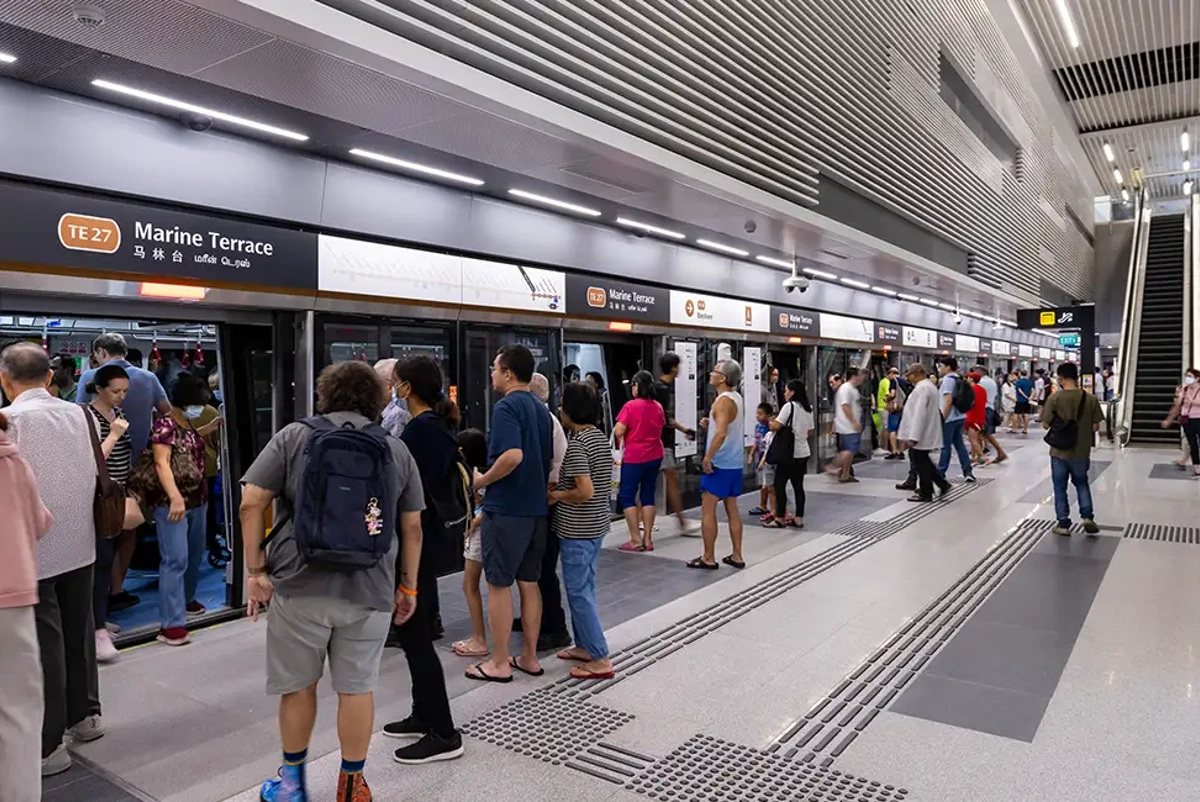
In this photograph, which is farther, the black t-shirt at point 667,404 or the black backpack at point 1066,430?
the black t-shirt at point 667,404

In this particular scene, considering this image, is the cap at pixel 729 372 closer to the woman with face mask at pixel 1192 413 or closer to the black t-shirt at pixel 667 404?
the black t-shirt at pixel 667 404

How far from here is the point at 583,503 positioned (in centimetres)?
371

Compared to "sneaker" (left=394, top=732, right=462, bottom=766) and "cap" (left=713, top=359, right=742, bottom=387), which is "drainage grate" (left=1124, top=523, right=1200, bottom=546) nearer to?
"cap" (left=713, top=359, right=742, bottom=387)

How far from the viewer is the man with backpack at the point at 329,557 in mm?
2283

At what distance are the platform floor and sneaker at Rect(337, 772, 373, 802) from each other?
0.18 m

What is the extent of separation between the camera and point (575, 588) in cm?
371

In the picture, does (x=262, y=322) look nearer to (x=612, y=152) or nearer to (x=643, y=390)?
(x=612, y=152)

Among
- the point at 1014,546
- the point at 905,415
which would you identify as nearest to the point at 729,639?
the point at 1014,546

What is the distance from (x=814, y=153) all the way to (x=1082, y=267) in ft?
70.0

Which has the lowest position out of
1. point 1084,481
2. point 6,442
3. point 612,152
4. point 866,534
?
point 866,534

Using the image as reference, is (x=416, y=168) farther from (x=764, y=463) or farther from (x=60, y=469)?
(x=764, y=463)

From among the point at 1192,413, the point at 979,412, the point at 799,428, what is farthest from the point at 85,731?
the point at 1192,413

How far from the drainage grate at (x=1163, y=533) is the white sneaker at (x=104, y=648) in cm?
762

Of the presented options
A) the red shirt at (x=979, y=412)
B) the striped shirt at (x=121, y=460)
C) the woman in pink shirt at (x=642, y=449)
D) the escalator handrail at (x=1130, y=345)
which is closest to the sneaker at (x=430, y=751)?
the striped shirt at (x=121, y=460)
